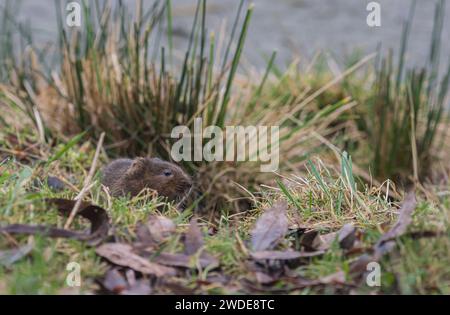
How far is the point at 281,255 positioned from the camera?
2.90 meters

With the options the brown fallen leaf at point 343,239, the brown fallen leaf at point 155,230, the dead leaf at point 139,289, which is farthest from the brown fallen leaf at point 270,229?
the dead leaf at point 139,289

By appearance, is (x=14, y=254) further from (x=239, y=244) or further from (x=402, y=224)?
(x=402, y=224)

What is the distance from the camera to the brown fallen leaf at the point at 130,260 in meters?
2.81

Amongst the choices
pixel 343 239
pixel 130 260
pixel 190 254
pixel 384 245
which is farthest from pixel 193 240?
pixel 384 245

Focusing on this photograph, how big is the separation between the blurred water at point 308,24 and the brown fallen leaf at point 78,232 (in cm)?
568

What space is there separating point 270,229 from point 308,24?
680cm

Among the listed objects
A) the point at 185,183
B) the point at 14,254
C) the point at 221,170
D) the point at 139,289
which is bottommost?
the point at 221,170

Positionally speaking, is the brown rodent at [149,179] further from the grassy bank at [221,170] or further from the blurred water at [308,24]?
the blurred water at [308,24]

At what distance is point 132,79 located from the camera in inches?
205

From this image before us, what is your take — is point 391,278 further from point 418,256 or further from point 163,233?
point 163,233

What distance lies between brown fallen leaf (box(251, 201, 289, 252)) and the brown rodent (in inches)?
53.7
